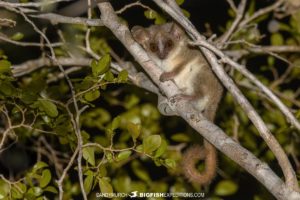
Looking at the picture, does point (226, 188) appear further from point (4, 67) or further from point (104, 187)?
point (4, 67)

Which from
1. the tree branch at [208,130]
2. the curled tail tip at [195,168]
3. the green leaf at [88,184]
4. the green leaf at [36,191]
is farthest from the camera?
the curled tail tip at [195,168]

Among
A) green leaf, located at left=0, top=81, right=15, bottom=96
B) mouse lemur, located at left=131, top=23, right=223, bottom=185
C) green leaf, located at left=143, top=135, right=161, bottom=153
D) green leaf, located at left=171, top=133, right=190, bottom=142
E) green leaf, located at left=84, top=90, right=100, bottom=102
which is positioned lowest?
green leaf, located at left=171, top=133, right=190, bottom=142

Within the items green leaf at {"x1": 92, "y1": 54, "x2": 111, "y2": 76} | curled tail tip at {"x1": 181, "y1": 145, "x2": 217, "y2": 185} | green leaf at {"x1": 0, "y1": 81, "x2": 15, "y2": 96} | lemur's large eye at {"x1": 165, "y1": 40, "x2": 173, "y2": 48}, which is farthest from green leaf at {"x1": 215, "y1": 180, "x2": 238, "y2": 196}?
green leaf at {"x1": 0, "y1": 81, "x2": 15, "y2": 96}

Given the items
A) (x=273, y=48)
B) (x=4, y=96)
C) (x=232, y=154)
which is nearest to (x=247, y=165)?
(x=232, y=154)

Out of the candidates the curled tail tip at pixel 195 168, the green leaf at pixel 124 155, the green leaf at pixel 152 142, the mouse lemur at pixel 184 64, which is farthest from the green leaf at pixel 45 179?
the mouse lemur at pixel 184 64

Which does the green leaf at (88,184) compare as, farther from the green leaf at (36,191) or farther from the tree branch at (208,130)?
the tree branch at (208,130)

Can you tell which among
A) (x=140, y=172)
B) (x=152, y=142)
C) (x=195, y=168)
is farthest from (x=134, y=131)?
(x=140, y=172)

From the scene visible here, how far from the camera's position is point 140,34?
442 centimetres

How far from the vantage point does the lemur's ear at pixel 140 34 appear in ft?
14.4

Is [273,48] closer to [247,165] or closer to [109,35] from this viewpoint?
[109,35]

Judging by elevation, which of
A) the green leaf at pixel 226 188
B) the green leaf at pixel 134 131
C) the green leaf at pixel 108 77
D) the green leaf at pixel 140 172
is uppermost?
the green leaf at pixel 108 77

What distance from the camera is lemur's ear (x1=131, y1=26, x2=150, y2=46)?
4.39 m

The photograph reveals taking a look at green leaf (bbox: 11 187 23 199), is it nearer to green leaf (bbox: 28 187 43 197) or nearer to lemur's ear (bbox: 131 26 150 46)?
green leaf (bbox: 28 187 43 197)

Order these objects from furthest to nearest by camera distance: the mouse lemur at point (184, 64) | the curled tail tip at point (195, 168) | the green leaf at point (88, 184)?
the mouse lemur at point (184, 64), the curled tail tip at point (195, 168), the green leaf at point (88, 184)
